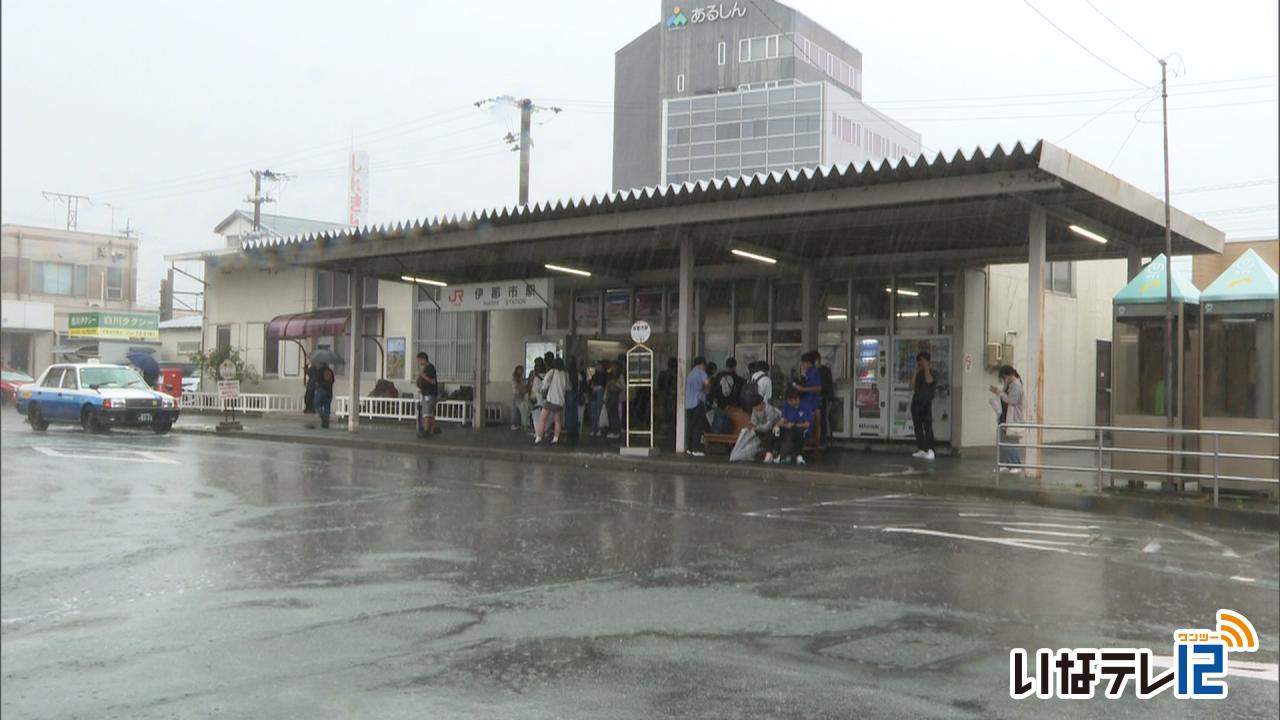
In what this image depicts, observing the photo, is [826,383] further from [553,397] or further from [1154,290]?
[1154,290]

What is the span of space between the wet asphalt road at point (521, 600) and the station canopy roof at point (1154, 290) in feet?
12.6

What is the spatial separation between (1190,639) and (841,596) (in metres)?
3.16

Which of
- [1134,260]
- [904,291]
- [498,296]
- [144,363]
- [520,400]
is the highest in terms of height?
[1134,260]

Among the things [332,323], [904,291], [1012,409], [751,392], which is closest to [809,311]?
[904,291]

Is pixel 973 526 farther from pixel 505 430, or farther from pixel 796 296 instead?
pixel 505 430

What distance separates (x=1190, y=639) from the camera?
11.6 feet

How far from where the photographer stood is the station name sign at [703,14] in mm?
2793

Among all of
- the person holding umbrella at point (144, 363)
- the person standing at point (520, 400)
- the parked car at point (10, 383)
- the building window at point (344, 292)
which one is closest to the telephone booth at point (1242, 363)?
the person holding umbrella at point (144, 363)

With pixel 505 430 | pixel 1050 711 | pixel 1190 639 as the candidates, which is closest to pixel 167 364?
pixel 1190 639

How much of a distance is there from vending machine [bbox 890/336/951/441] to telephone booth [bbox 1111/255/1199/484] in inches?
214

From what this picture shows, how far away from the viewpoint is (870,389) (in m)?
19.8

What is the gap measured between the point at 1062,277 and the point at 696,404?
972 cm

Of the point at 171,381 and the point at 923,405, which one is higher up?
the point at 171,381

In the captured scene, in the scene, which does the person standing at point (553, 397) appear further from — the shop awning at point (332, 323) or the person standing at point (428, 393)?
the shop awning at point (332, 323)
